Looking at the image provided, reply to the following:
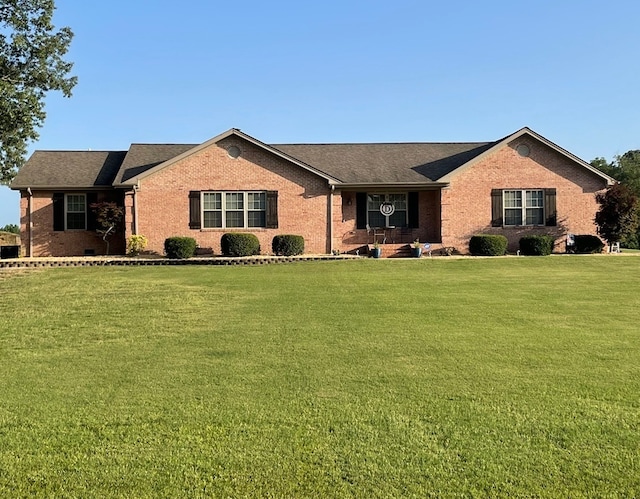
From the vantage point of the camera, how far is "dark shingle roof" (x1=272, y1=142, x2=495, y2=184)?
24.2 m

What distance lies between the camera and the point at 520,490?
344 centimetres

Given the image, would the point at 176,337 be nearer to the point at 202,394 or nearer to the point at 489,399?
the point at 202,394

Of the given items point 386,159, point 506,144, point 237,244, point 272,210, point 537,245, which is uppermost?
point 506,144

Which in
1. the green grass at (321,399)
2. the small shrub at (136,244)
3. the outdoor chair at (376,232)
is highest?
the outdoor chair at (376,232)

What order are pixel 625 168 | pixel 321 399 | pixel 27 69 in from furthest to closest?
pixel 625 168
pixel 27 69
pixel 321 399

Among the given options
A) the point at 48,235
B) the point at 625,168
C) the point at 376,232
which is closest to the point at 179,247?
the point at 48,235

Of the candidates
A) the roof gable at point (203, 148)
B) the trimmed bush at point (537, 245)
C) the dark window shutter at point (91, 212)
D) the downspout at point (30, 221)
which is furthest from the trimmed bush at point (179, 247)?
the trimmed bush at point (537, 245)

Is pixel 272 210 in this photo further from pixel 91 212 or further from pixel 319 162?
pixel 91 212

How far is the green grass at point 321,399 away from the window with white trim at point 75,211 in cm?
1380

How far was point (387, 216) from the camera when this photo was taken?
2455 centimetres

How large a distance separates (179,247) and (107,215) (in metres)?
3.68

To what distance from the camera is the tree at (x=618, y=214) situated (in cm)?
2252

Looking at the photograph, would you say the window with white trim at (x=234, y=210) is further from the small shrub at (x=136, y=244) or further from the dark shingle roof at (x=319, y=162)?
the dark shingle roof at (x=319, y=162)

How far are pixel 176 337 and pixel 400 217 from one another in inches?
707
